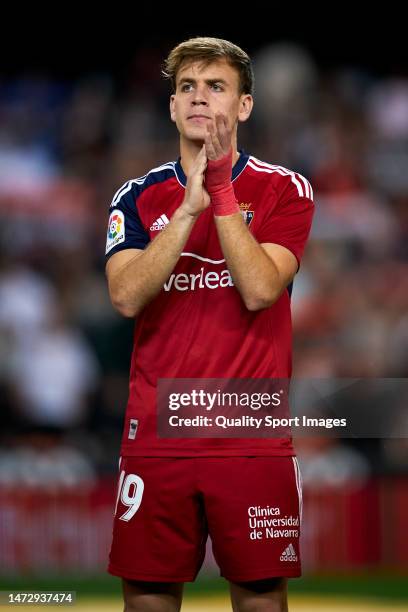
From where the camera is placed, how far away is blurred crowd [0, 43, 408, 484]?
9.20 metres

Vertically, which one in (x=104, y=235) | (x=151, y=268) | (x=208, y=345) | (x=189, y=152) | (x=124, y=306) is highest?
(x=189, y=152)

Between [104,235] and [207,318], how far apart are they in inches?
273

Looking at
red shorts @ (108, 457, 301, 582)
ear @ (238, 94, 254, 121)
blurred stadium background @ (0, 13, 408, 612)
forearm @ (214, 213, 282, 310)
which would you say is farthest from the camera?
blurred stadium background @ (0, 13, 408, 612)

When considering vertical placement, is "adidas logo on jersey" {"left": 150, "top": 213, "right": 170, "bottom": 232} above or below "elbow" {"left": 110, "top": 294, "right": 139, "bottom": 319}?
above

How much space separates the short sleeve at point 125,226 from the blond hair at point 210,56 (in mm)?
439

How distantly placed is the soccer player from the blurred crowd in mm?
4369

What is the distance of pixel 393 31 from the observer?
44.6ft

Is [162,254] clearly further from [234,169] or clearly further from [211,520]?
[211,520]

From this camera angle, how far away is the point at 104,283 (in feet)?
34.1

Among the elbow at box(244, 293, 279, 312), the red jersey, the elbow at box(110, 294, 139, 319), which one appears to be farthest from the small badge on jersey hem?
the elbow at box(244, 293, 279, 312)

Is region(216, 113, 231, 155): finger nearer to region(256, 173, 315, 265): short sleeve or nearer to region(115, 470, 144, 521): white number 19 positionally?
region(256, 173, 315, 265): short sleeve

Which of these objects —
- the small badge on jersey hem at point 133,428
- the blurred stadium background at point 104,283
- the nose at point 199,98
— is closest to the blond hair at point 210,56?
the nose at point 199,98

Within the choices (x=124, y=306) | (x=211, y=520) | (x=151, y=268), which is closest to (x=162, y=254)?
(x=151, y=268)

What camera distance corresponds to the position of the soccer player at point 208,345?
4.06 meters
